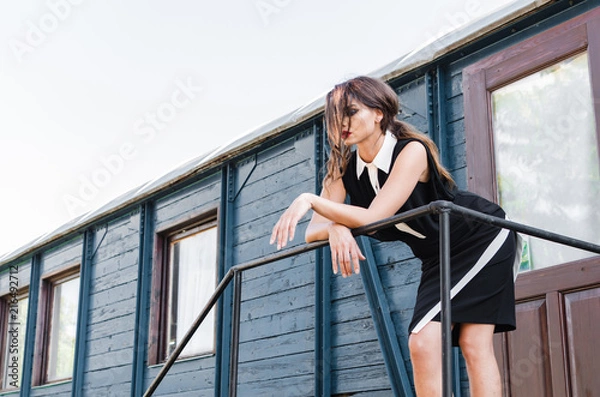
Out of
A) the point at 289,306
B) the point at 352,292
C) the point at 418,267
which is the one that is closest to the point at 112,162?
the point at 289,306

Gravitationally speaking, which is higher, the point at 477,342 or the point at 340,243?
the point at 340,243

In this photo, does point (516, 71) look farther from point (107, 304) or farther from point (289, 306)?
point (107, 304)

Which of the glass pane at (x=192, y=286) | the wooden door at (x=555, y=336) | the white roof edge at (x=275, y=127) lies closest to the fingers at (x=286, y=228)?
the wooden door at (x=555, y=336)

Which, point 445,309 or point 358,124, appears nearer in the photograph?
point 445,309

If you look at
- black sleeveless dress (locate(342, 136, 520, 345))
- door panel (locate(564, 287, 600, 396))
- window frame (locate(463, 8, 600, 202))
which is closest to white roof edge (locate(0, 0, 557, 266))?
window frame (locate(463, 8, 600, 202))

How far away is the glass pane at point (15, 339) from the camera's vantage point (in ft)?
31.2

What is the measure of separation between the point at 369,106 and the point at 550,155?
1.80m

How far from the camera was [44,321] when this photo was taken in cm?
901

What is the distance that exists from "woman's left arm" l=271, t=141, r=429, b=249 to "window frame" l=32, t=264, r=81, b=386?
6.76 m

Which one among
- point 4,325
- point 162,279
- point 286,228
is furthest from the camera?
→ point 4,325

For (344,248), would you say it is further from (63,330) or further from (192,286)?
(63,330)

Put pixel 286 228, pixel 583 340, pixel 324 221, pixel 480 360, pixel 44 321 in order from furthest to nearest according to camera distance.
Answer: pixel 44 321 → pixel 583 340 → pixel 324 221 → pixel 480 360 → pixel 286 228

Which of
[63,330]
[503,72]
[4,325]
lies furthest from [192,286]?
[4,325]

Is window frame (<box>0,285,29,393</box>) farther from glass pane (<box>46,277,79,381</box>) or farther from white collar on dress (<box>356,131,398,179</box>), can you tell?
white collar on dress (<box>356,131,398,179</box>)
